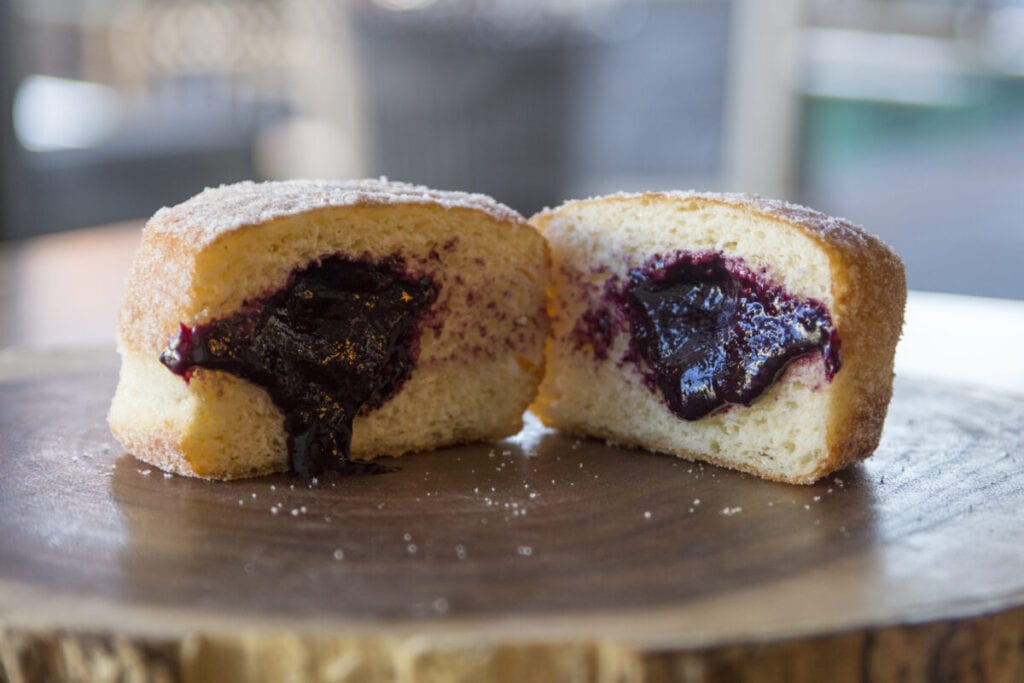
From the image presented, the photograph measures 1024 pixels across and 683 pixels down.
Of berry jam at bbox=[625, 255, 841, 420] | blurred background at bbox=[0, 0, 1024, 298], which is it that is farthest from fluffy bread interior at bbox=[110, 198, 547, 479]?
blurred background at bbox=[0, 0, 1024, 298]

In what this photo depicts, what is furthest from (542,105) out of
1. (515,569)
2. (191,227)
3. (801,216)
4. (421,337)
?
(515,569)

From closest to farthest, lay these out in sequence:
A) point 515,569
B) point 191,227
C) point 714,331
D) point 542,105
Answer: point 515,569 → point 191,227 → point 714,331 → point 542,105

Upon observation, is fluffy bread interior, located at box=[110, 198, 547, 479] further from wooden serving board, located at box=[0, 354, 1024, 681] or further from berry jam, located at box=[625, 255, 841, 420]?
berry jam, located at box=[625, 255, 841, 420]

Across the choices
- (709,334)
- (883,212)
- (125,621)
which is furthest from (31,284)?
(883,212)

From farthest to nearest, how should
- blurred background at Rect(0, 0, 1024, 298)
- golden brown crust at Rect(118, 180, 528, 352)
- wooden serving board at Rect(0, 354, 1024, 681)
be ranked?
1. blurred background at Rect(0, 0, 1024, 298)
2. golden brown crust at Rect(118, 180, 528, 352)
3. wooden serving board at Rect(0, 354, 1024, 681)

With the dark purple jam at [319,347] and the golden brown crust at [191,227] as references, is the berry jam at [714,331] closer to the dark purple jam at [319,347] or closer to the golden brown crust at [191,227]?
the golden brown crust at [191,227]

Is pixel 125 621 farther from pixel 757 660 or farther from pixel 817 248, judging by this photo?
pixel 817 248

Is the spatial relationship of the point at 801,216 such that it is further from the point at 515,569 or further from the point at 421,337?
the point at 515,569
